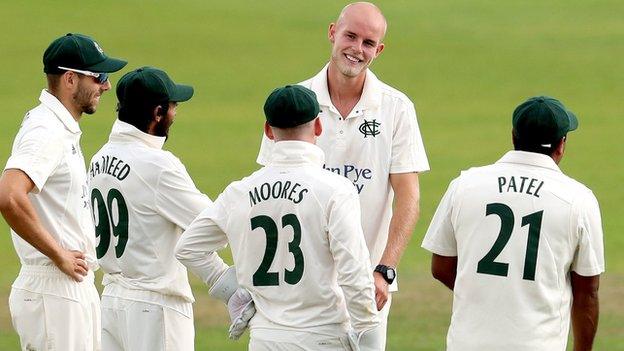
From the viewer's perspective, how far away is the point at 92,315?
700 cm

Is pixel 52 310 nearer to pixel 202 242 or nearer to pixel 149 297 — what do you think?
pixel 149 297

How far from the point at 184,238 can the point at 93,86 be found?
1.31 meters

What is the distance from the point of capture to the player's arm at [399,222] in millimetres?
6609

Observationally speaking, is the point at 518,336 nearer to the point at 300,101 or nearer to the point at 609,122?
the point at 300,101

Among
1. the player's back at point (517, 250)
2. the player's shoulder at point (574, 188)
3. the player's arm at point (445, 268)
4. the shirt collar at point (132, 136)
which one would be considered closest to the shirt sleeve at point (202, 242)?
the shirt collar at point (132, 136)

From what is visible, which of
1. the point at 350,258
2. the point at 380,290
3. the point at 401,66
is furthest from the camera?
the point at 401,66

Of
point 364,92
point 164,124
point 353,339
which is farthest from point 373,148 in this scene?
point 353,339

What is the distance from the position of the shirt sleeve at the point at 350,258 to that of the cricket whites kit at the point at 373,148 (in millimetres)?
1161

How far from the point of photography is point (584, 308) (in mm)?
5930

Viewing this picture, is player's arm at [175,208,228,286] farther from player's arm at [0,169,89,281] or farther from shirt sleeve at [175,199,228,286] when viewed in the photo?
player's arm at [0,169,89,281]

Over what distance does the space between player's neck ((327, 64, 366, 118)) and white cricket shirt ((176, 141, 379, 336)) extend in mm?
1122

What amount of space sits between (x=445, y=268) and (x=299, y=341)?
72 centimetres

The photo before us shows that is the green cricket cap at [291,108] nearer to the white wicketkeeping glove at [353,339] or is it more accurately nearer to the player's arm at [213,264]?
the player's arm at [213,264]

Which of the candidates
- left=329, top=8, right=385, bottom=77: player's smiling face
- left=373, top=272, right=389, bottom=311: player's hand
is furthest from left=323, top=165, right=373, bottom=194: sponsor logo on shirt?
left=373, top=272, right=389, bottom=311: player's hand
